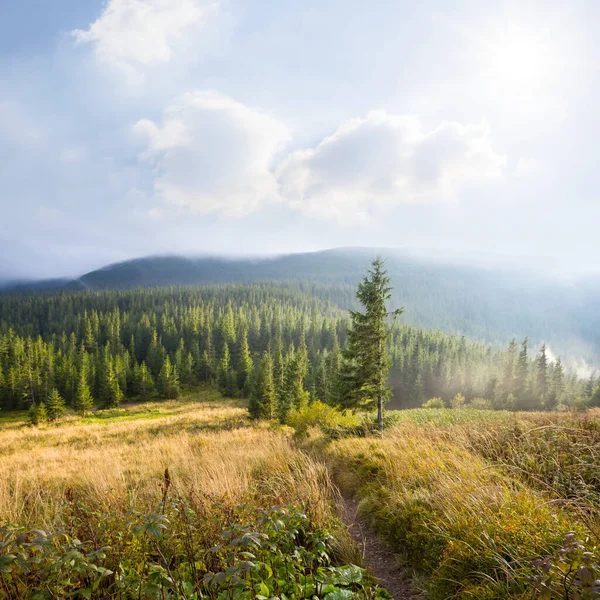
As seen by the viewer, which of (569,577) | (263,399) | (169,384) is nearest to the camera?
(569,577)

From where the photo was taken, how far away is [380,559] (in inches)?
163

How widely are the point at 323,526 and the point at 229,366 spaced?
261 ft

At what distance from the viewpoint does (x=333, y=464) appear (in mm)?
8016

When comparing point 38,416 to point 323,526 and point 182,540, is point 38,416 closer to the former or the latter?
point 182,540

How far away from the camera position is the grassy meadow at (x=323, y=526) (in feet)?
7.73

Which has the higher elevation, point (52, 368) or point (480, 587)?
point (480, 587)

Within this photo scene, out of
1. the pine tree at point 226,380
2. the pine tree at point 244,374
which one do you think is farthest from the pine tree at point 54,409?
the pine tree at point 244,374

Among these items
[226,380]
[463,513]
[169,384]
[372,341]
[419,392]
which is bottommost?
[419,392]

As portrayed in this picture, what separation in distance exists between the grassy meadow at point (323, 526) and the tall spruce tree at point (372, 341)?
29.8ft

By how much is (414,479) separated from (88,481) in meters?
6.33

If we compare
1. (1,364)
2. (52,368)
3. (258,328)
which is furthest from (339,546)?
(258,328)

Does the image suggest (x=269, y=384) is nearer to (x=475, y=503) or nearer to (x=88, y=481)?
(x=88, y=481)

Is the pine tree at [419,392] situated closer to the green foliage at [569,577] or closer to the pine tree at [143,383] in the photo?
the pine tree at [143,383]

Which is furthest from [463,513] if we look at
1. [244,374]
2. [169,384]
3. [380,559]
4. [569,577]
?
[169,384]
